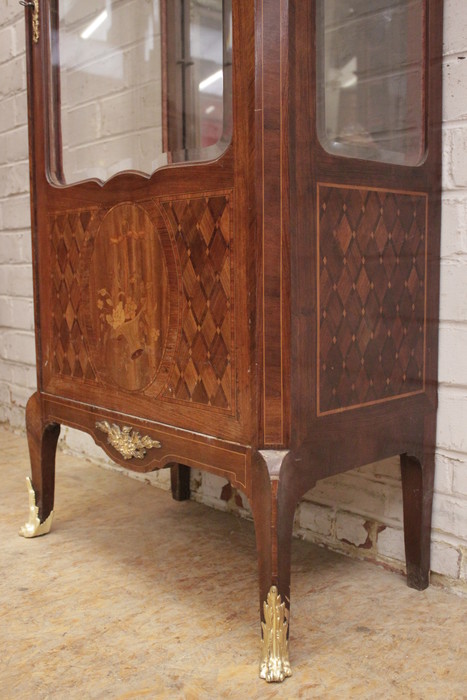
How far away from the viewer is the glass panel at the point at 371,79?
4.21 feet

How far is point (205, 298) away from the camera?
1.34 metres

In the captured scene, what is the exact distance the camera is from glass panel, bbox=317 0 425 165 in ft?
4.21

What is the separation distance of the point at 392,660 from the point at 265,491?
0.39m

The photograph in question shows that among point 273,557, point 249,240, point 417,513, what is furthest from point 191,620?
point 249,240

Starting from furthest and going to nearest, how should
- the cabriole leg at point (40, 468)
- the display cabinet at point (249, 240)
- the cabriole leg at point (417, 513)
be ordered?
the cabriole leg at point (40, 468)
the cabriole leg at point (417, 513)
the display cabinet at point (249, 240)

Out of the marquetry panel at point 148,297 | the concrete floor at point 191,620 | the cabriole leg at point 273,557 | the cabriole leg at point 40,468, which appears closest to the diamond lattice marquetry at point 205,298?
the marquetry panel at point 148,297

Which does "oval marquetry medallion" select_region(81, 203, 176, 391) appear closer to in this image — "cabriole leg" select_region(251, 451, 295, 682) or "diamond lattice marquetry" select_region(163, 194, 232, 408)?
"diamond lattice marquetry" select_region(163, 194, 232, 408)

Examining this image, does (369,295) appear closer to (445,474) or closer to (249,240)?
(249,240)

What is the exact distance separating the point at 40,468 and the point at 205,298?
0.83 meters

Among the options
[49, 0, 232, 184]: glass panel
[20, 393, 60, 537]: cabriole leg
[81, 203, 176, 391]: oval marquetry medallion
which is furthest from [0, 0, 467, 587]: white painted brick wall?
[20, 393, 60, 537]: cabriole leg

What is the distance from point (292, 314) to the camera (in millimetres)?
1236

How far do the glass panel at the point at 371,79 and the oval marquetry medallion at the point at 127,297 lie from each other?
0.38 m

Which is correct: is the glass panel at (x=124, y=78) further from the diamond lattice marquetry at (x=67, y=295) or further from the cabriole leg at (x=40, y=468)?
the cabriole leg at (x=40, y=468)

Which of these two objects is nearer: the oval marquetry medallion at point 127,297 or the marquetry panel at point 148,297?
the marquetry panel at point 148,297
